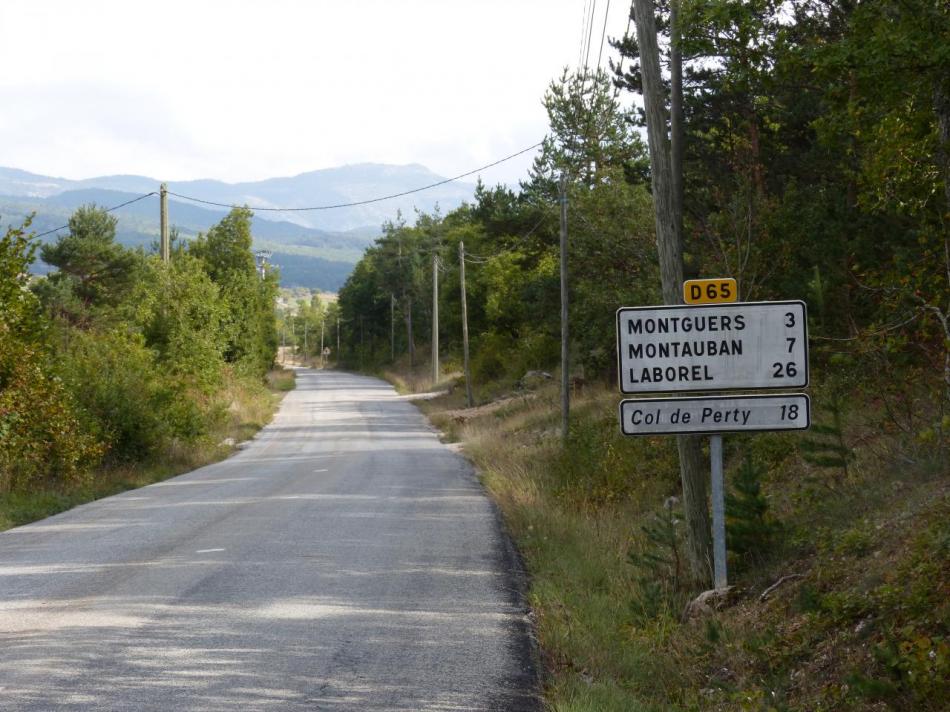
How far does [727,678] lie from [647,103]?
487cm

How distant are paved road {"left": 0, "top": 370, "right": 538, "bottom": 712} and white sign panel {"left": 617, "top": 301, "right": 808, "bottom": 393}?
7.18 feet

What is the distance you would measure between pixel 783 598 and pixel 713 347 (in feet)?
5.97

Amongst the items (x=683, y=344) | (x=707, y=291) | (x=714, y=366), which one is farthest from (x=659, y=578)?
(x=707, y=291)

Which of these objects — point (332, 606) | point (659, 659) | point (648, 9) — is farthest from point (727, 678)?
point (648, 9)

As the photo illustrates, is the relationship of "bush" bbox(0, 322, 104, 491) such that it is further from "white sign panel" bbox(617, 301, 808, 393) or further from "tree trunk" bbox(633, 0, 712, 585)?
"white sign panel" bbox(617, 301, 808, 393)

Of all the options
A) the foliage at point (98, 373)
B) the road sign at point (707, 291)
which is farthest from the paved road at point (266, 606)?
the road sign at point (707, 291)

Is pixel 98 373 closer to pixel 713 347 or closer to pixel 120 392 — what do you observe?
pixel 120 392

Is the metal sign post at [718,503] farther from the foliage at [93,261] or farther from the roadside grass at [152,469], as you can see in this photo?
the foliage at [93,261]

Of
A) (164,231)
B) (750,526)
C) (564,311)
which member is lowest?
(750,526)

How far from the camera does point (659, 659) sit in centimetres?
728

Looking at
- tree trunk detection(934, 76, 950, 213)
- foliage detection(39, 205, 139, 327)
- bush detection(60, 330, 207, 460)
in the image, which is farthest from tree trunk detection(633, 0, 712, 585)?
foliage detection(39, 205, 139, 327)

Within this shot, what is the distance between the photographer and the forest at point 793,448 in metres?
6.28

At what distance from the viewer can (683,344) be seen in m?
7.89

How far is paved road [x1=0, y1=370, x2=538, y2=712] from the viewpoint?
6.26 metres
